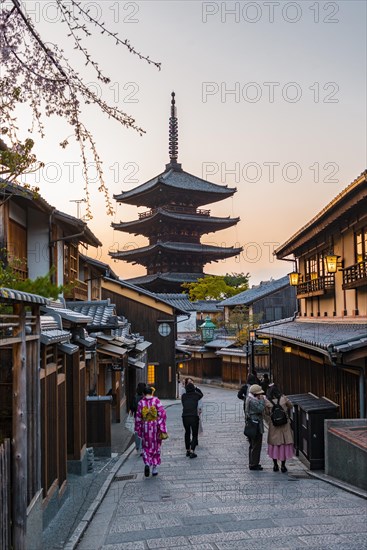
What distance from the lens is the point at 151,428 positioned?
419 inches

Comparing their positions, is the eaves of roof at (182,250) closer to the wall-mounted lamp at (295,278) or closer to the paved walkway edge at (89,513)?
the wall-mounted lamp at (295,278)

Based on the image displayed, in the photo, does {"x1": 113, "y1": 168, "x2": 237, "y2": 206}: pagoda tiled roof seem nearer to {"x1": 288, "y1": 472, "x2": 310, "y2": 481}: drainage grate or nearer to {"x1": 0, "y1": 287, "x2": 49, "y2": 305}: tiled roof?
{"x1": 288, "y1": 472, "x2": 310, "y2": 481}: drainage grate

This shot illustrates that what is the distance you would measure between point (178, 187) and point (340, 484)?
46136 mm

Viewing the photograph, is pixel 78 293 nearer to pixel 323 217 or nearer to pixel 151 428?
pixel 323 217

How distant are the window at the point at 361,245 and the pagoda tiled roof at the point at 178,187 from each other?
132 feet

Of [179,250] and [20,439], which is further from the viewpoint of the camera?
[179,250]

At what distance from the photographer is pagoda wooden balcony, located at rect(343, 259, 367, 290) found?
12.4 m

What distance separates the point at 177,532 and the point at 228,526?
27.6 inches

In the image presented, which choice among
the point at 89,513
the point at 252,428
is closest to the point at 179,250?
the point at 252,428

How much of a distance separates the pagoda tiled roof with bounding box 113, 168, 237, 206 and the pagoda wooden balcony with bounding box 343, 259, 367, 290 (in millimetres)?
40488

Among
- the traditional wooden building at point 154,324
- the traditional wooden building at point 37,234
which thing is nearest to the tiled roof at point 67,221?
the traditional wooden building at point 37,234

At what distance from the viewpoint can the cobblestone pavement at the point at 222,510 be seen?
654 centimetres

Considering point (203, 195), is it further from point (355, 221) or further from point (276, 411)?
point (276, 411)

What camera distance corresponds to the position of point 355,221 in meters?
13.7
